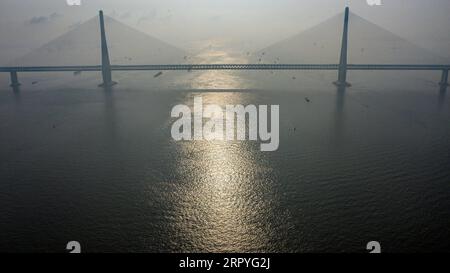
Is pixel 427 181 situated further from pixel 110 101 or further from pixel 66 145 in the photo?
pixel 110 101

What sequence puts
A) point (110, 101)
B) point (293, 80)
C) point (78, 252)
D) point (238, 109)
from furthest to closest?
1. point (293, 80)
2. point (110, 101)
3. point (238, 109)
4. point (78, 252)

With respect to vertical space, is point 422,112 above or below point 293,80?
below

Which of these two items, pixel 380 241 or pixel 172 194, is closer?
pixel 380 241

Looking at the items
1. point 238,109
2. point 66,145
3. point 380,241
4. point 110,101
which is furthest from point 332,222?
point 110,101

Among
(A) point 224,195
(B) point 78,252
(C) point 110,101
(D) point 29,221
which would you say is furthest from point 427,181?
(C) point 110,101

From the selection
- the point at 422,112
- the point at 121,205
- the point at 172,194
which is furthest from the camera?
the point at 422,112

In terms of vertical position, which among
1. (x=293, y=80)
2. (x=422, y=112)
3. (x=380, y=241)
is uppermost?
(x=293, y=80)

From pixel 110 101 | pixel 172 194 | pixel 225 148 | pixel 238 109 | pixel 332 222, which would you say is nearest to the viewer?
pixel 332 222

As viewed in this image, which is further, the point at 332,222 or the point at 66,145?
the point at 66,145
